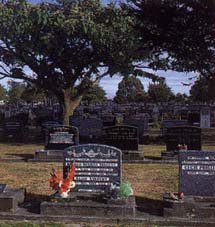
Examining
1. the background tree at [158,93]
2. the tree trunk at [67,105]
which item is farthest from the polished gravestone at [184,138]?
the background tree at [158,93]

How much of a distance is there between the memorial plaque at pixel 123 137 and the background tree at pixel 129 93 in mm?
70774

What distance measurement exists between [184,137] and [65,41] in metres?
8.63

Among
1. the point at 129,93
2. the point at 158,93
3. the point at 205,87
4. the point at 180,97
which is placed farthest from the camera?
the point at 180,97

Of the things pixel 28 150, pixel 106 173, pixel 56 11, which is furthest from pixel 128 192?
pixel 56 11

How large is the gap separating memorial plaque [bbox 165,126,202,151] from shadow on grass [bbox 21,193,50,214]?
7.49 m

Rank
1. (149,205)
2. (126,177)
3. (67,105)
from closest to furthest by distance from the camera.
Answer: (149,205)
(126,177)
(67,105)

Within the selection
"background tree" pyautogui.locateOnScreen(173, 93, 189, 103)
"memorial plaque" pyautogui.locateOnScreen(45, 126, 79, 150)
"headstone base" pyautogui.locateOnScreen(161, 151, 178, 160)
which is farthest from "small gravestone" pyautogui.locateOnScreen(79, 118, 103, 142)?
"background tree" pyautogui.locateOnScreen(173, 93, 189, 103)

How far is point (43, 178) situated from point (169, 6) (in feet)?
41.7

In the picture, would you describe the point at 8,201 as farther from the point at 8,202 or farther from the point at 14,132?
the point at 14,132

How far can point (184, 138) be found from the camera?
56.7 feet

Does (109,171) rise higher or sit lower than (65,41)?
lower

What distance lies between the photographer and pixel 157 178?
12891 mm

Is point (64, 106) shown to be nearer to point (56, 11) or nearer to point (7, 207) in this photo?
point (56, 11)

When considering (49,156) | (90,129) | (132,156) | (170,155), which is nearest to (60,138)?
(49,156)
